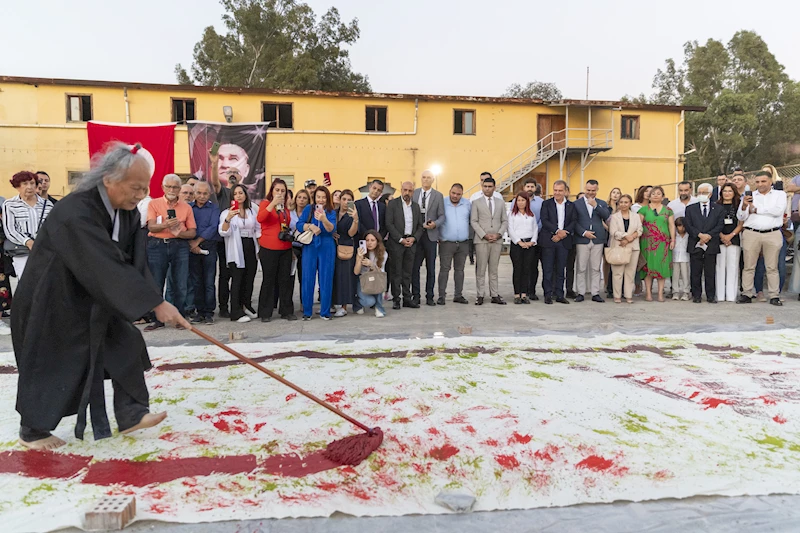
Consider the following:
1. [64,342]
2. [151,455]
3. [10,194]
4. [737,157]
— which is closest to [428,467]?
[151,455]

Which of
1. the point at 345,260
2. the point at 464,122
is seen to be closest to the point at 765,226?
the point at 345,260

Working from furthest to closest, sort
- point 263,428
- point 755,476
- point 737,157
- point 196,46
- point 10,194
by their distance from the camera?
point 737,157, point 196,46, point 10,194, point 263,428, point 755,476

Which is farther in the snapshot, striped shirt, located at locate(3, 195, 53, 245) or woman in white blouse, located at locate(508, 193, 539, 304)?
woman in white blouse, located at locate(508, 193, 539, 304)

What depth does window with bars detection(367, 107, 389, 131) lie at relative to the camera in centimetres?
2033

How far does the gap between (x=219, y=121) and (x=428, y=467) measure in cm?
1896

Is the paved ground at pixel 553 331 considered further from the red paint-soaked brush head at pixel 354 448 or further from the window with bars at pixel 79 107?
the window with bars at pixel 79 107

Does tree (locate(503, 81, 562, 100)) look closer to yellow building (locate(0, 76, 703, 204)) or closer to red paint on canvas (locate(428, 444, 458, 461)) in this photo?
yellow building (locate(0, 76, 703, 204))

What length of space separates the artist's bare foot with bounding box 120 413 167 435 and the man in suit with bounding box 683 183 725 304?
7265 millimetres

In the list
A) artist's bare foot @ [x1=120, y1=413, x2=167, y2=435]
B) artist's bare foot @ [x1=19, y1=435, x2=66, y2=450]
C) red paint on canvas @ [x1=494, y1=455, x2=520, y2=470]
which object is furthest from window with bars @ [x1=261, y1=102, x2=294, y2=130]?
red paint on canvas @ [x1=494, y1=455, x2=520, y2=470]

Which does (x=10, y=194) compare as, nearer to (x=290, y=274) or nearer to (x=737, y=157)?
(x=290, y=274)

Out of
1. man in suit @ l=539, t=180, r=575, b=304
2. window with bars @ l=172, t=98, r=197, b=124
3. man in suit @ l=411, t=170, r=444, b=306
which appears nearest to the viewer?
man in suit @ l=411, t=170, r=444, b=306

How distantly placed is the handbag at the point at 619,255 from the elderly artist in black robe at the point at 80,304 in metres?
6.50

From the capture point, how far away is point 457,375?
3.89 meters

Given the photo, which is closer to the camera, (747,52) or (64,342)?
(64,342)
